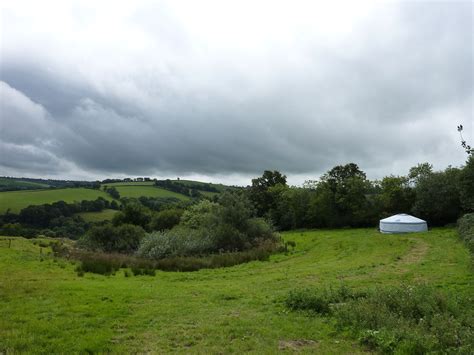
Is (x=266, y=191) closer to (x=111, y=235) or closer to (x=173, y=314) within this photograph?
(x=111, y=235)

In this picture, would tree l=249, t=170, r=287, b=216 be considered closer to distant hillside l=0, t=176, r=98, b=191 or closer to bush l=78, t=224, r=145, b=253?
bush l=78, t=224, r=145, b=253

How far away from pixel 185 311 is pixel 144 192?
257ft

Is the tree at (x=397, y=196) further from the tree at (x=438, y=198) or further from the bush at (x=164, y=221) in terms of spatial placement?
the bush at (x=164, y=221)

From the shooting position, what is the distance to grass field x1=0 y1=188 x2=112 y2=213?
61.3 meters

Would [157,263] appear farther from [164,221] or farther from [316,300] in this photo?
[164,221]

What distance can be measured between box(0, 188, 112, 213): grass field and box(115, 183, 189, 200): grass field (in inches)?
258

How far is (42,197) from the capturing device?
6756cm

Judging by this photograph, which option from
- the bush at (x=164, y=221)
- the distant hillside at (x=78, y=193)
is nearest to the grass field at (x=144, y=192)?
the distant hillside at (x=78, y=193)

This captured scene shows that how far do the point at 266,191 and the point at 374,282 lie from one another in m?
45.0

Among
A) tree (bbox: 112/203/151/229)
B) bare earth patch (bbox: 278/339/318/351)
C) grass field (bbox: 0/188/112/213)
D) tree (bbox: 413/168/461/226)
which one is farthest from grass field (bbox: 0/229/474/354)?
grass field (bbox: 0/188/112/213)

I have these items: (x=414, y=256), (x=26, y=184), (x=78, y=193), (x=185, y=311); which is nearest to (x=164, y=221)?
(x=414, y=256)

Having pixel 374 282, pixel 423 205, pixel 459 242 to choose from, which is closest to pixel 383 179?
pixel 423 205

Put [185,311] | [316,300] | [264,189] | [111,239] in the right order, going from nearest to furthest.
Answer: [316,300], [185,311], [111,239], [264,189]

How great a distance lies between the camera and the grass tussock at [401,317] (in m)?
6.05
